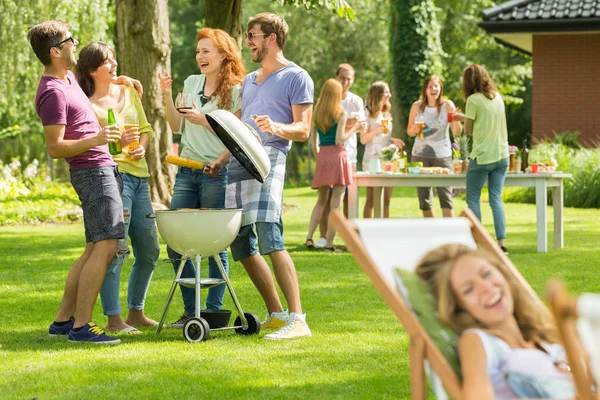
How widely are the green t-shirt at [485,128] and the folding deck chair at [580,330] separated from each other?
6.98m

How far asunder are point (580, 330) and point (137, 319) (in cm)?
403

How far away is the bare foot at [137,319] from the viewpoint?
7.13 meters

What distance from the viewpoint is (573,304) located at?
10.3ft

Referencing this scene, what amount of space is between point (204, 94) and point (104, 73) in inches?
26.0

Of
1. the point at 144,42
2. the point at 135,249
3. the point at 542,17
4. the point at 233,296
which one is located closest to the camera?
the point at 233,296

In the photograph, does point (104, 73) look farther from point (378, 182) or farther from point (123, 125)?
point (378, 182)

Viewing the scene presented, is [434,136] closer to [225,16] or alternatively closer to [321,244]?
[321,244]

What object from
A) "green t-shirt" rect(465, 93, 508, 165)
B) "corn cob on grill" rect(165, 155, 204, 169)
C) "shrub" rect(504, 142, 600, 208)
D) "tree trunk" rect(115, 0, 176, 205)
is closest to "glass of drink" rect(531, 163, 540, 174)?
"green t-shirt" rect(465, 93, 508, 165)

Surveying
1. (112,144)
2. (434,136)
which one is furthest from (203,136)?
(434,136)

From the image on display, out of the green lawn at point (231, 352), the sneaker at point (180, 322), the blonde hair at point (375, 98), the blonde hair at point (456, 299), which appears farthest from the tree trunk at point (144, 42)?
the blonde hair at point (456, 299)

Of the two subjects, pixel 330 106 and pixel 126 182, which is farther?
pixel 330 106

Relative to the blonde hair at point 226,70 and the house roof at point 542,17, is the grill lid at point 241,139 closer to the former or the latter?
the blonde hair at point 226,70

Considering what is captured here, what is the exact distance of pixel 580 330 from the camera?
3.70m

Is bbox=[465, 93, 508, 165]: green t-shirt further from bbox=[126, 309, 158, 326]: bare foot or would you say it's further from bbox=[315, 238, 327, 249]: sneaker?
→ bbox=[126, 309, 158, 326]: bare foot
